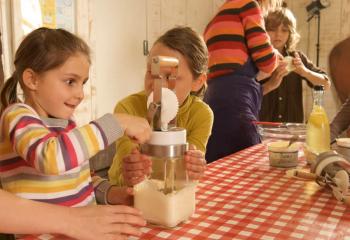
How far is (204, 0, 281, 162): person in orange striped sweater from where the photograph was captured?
6.20 ft

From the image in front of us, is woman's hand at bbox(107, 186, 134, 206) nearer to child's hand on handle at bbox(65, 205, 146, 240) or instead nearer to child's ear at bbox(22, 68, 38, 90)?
child's hand on handle at bbox(65, 205, 146, 240)

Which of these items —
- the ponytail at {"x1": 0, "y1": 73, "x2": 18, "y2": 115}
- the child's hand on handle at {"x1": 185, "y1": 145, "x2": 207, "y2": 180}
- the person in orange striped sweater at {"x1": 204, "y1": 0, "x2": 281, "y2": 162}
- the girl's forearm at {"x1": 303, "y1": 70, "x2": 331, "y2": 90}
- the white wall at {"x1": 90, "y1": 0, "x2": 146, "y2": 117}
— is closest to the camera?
the child's hand on handle at {"x1": 185, "y1": 145, "x2": 207, "y2": 180}

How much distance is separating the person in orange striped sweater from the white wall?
1263 mm

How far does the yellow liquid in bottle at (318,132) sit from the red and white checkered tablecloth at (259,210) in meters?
0.19

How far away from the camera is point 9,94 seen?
41.8 inches

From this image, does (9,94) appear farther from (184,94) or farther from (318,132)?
(318,132)

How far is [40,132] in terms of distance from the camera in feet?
2.74

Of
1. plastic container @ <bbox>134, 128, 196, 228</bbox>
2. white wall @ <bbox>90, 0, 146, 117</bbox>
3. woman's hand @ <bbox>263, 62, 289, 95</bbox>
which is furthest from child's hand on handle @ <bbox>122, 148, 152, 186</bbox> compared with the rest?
white wall @ <bbox>90, 0, 146, 117</bbox>

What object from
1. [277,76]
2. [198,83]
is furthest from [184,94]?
[277,76]

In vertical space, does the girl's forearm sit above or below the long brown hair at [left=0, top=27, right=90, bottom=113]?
below

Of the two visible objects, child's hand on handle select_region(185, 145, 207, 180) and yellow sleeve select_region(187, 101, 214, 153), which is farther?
yellow sleeve select_region(187, 101, 214, 153)

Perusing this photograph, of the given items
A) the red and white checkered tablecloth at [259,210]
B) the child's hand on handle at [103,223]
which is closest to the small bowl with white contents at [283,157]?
the red and white checkered tablecloth at [259,210]

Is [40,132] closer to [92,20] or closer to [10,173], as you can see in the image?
[10,173]

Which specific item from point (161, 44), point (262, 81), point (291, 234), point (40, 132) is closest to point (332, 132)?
point (262, 81)
